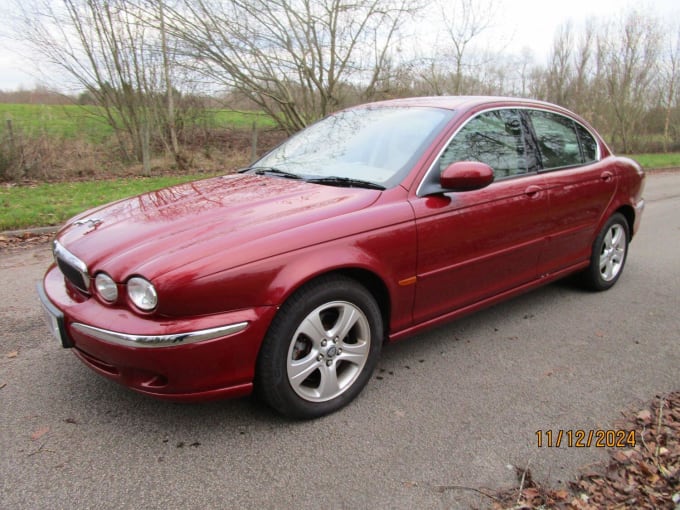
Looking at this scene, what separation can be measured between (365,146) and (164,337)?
5.98ft

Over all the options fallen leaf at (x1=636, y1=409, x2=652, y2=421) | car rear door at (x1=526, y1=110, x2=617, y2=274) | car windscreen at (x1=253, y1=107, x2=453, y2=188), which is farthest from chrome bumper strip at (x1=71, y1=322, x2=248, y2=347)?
car rear door at (x1=526, y1=110, x2=617, y2=274)

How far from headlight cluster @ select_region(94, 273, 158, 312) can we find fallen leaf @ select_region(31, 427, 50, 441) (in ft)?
2.45

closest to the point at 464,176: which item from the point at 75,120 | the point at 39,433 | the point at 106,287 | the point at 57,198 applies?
the point at 106,287

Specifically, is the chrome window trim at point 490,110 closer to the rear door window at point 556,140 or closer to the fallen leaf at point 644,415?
the rear door window at point 556,140

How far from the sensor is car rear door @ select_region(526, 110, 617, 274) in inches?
146

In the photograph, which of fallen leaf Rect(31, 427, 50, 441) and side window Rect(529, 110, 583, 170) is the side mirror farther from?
fallen leaf Rect(31, 427, 50, 441)

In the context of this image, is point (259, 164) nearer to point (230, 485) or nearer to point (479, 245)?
point (479, 245)

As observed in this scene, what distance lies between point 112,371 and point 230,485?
0.75 meters

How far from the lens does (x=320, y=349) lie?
252 cm

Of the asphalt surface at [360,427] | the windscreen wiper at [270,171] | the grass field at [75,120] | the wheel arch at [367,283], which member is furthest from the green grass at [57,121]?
the wheel arch at [367,283]

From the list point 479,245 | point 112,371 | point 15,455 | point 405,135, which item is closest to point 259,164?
point 405,135

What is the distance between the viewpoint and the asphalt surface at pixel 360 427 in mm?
2064

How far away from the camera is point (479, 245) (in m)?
3.13

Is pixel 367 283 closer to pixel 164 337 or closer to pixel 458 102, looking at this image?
pixel 164 337
